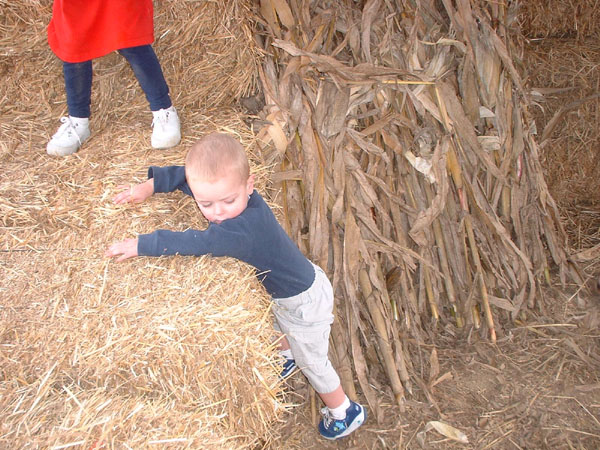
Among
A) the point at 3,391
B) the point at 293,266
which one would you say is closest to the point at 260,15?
the point at 293,266

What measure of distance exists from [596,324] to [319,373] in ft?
6.53

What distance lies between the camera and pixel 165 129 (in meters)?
2.58

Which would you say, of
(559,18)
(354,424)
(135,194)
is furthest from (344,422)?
(559,18)

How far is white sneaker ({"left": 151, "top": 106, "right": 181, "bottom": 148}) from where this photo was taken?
2564 millimetres

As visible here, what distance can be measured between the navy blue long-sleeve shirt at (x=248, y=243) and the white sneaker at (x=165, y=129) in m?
0.31

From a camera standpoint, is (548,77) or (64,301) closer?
(64,301)

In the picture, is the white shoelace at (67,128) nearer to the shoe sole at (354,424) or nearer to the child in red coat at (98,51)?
the child in red coat at (98,51)

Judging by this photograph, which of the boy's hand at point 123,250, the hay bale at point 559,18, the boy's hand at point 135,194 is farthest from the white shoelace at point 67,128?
the hay bale at point 559,18

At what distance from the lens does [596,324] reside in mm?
3477

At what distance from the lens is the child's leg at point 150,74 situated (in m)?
2.49

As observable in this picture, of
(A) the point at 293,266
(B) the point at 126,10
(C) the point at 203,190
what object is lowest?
(A) the point at 293,266

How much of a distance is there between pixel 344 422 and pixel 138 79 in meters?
1.99

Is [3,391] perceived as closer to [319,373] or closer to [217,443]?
[217,443]

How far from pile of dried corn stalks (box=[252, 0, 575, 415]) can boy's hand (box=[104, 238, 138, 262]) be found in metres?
0.94
